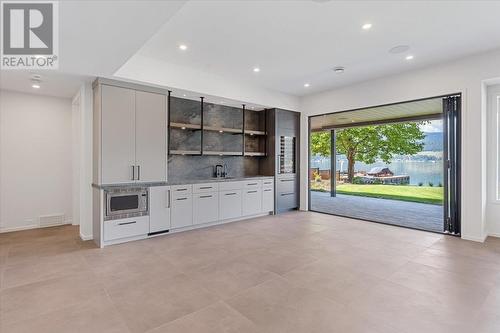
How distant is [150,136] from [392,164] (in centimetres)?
908

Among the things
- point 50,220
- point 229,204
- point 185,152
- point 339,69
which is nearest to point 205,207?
point 229,204

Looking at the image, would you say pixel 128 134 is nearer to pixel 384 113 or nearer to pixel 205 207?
pixel 205 207

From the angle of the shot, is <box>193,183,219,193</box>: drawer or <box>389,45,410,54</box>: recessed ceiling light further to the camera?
<box>193,183,219,193</box>: drawer

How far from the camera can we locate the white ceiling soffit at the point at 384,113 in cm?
611

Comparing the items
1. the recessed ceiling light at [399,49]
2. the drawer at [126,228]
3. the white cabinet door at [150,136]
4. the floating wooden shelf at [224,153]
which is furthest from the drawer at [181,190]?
the recessed ceiling light at [399,49]

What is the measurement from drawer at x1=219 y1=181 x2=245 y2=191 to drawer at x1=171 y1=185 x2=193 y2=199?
740 millimetres

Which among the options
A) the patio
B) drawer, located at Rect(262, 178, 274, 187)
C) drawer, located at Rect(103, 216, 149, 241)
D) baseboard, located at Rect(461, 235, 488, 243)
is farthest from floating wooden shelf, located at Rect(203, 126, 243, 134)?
baseboard, located at Rect(461, 235, 488, 243)

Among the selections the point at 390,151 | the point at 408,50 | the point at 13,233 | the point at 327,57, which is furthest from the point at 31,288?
the point at 390,151

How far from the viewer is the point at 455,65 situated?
4.56 metres

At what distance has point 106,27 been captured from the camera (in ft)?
8.76

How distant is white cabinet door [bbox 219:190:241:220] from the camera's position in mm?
5637

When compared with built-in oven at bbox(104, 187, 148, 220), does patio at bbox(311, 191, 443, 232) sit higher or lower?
lower

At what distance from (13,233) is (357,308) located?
6060 mm

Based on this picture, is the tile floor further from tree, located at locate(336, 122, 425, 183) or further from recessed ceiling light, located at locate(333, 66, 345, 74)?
tree, located at locate(336, 122, 425, 183)
